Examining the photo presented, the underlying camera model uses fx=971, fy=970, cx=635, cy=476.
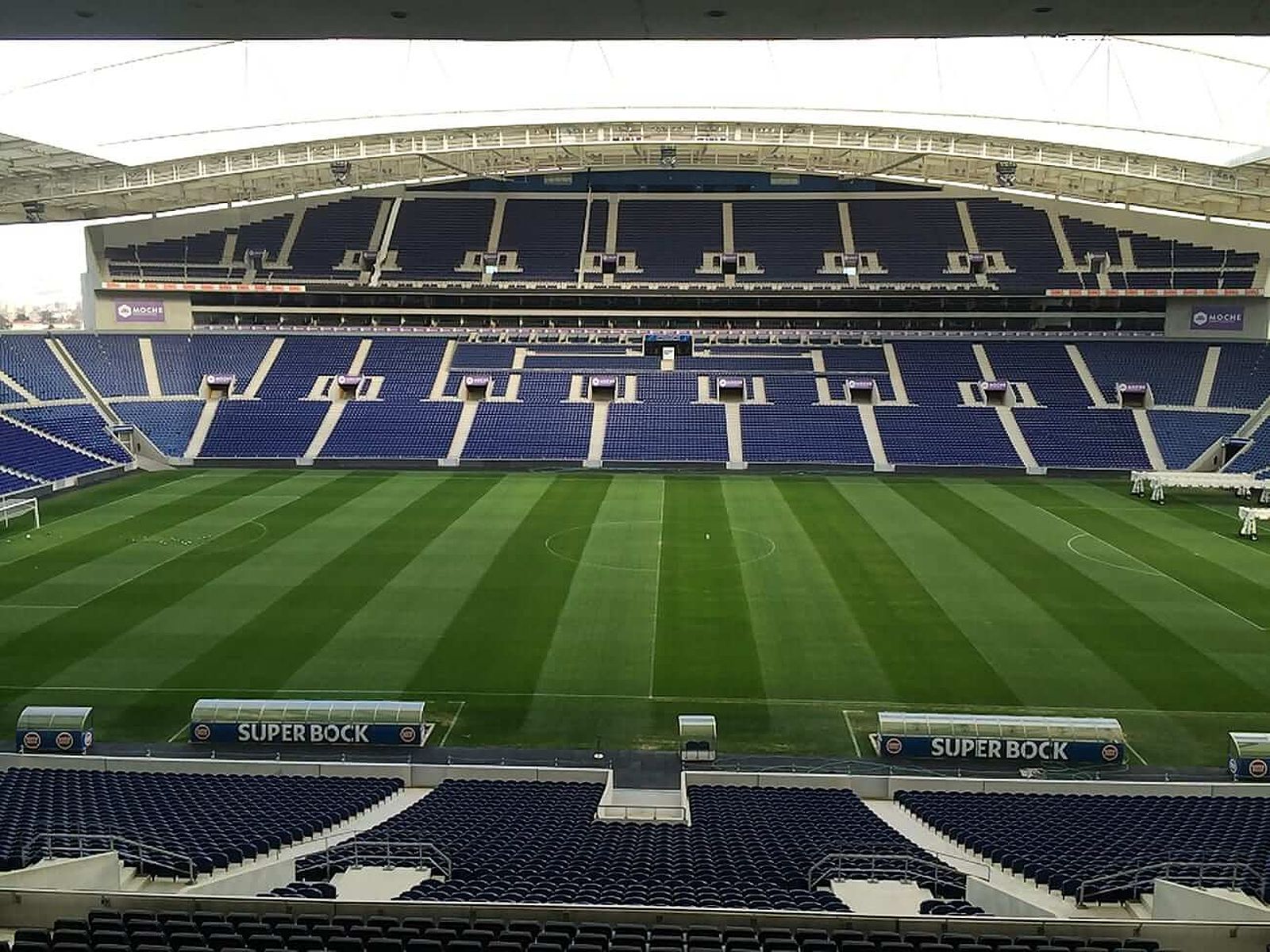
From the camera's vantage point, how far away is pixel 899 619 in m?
22.7

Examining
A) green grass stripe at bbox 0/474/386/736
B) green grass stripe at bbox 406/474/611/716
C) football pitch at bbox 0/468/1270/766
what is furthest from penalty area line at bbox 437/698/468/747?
green grass stripe at bbox 0/474/386/736

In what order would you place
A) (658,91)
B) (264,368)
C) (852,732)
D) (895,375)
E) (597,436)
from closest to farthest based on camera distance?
(852,732) → (658,91) → (597,436) → (895,375) → (264,368)

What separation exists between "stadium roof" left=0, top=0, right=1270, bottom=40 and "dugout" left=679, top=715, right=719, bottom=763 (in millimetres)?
10573

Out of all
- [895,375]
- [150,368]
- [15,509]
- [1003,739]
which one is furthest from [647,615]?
[150,368]

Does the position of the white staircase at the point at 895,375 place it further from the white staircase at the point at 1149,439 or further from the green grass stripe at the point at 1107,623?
the green grass stripe at the point at 1107,623

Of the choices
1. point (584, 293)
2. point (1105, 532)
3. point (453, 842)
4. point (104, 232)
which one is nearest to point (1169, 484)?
point (1105, 532)

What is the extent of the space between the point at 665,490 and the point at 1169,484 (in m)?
19.7

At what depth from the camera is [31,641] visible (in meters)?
20.7

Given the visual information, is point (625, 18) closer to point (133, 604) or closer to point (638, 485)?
point (133, 604)

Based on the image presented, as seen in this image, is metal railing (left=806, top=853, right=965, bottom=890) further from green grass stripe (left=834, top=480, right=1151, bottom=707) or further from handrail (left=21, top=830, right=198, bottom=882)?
green grass stripe (left=834, top=480, right=1151, bottom=707)

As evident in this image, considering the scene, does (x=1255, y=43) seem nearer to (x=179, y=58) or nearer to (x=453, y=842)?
(x=453, y=842)

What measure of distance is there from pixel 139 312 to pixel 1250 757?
5546 centimetres

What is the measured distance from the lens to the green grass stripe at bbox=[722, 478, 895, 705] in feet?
62.3

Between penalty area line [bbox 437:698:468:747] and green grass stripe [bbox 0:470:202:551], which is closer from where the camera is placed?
penalty area line [bbox 437:698:468:747]
